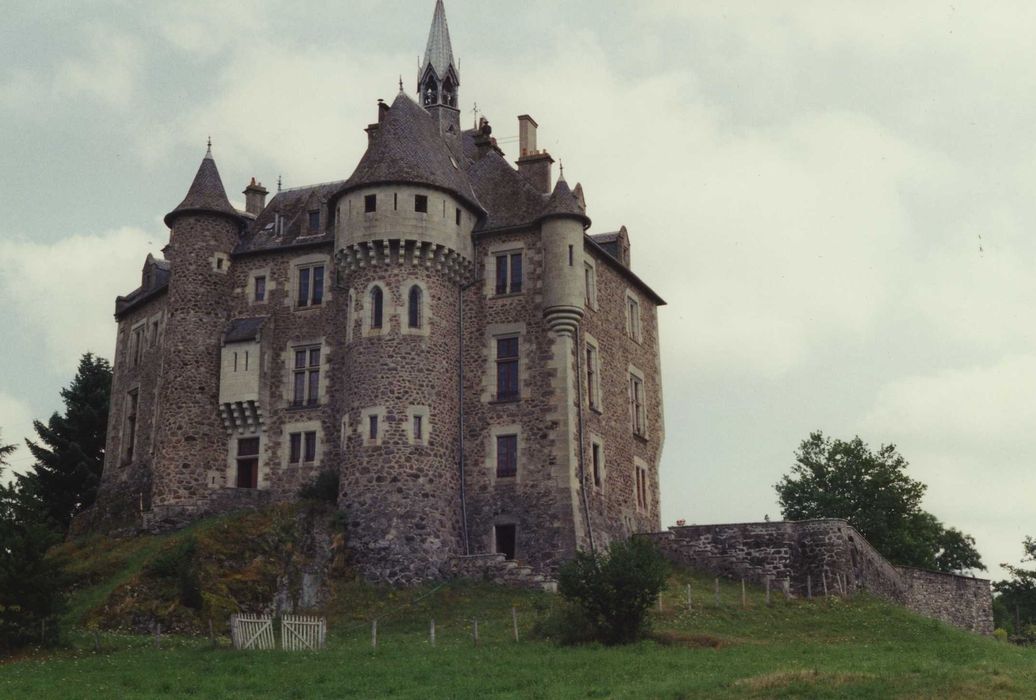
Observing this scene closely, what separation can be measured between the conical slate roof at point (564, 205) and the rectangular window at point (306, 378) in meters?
9.87

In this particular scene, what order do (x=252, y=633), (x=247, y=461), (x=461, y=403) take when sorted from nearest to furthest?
(x=252, y=633)
(x=461, y=403)
(x=247, y=461)

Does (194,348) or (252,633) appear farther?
(194,348)

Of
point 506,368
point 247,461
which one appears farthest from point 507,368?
point 247,461

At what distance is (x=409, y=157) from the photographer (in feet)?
144

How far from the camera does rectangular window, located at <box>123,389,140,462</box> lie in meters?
49.0

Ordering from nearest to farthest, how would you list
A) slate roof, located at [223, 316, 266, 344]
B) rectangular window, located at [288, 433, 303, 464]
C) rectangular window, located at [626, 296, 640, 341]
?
rectangular window, located at [288, 433, 303, 464]
slate roof, located at [223, 316, 266, 344]
rectangular window, located at [626, 296, 640, 341]

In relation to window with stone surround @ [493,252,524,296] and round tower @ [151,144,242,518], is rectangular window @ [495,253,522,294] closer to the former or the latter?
window with stone surround @ [493,252,524,296]

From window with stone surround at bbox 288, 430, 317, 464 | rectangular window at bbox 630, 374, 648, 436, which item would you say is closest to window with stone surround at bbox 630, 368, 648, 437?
rectangular window at bbox 630, 374, 648, 436

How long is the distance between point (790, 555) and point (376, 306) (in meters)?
16.2

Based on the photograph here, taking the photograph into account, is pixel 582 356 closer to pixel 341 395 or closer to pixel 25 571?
pixel 341 395

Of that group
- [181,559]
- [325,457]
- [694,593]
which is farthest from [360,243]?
[694,593]

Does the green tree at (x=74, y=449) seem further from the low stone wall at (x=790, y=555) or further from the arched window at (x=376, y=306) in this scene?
the low stone wall at (x=790, y=555)

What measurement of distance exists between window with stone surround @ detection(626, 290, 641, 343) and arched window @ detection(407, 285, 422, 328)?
32.6 ft

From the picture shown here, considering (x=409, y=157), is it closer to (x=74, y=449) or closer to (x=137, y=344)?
(x=137, y=344)
